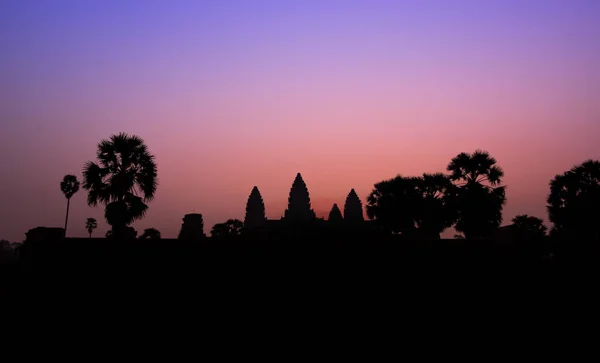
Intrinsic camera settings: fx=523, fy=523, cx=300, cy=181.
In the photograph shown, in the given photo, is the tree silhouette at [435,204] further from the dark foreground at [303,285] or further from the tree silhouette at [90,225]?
the tree silhouette at [90,225]

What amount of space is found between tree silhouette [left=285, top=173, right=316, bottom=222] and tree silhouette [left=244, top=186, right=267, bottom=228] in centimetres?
193

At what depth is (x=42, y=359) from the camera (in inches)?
462

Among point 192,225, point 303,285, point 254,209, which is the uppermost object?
point 254,209

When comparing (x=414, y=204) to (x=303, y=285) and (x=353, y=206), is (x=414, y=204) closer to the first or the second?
(x=353, y=206)

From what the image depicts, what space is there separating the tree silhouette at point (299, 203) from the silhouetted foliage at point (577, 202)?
53.5 ft

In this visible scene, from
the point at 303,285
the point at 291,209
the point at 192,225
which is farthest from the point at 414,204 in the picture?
the point at 303,285

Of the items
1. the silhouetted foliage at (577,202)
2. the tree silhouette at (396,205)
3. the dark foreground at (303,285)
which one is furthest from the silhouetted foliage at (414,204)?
the dark foreground at (303,285)

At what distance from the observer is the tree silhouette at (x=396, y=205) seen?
138 ft

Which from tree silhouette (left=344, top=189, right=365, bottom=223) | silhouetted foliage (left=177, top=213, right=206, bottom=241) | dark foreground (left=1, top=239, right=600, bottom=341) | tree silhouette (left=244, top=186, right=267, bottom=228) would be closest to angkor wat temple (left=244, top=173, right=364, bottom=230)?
tree silhouette (left=244, top=186, right=267, bottom=228)

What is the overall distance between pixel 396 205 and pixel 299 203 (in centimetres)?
890

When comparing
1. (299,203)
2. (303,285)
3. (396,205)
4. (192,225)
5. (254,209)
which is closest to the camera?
(303,285)

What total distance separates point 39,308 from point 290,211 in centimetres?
2612

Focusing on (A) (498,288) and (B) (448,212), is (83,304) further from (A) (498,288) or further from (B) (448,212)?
(B) (448,212)

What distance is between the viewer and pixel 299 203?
3919 centimetres
